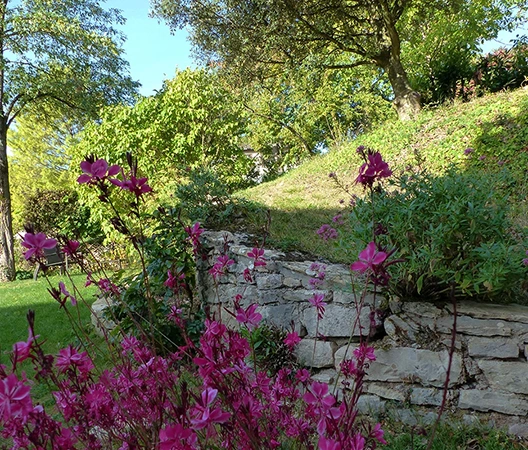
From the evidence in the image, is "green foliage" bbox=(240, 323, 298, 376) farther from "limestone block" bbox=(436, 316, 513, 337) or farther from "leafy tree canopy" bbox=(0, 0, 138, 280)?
"leafy tree canopy" bbox=(0, 0, 138, 280)

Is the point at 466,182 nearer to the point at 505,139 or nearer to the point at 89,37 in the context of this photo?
the point at 505,139

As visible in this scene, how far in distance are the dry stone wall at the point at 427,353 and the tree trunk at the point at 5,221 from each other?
1184cm

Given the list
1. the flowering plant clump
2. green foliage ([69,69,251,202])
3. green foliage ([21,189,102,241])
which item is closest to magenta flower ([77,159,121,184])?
the flowering plant clump

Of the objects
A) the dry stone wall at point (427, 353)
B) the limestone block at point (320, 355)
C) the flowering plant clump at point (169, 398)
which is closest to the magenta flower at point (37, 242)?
the flowering plant clump at point (169, 398)

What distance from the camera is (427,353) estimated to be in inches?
102

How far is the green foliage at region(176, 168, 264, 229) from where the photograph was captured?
4418mm

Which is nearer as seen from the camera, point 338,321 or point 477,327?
point 477,327

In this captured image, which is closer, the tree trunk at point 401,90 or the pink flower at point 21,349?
the pink flower at point 21,349

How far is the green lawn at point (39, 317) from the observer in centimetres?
538

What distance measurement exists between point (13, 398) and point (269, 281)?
2.73 meters

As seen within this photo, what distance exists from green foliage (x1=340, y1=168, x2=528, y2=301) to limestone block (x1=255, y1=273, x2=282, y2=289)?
851 mm

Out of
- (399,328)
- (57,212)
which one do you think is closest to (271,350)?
(399,328)

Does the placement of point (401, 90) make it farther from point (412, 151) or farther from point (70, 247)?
point (70, 247)

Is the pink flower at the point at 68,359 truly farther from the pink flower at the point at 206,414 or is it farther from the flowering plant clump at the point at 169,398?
the pink flower at the point at 206,414
